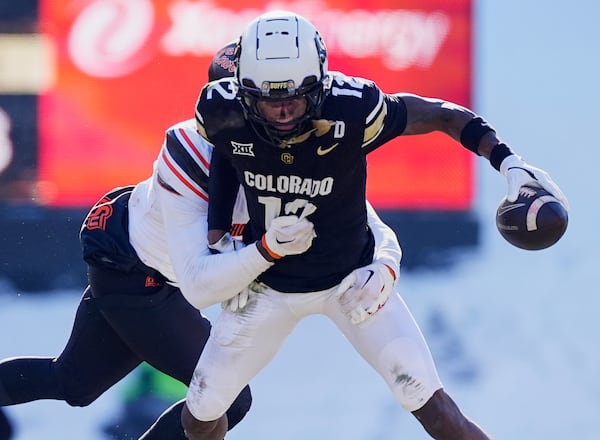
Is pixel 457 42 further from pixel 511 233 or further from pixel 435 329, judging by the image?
pixel 511 233

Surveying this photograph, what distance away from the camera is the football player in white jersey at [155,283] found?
3.11 metres

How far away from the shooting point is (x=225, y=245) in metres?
3.10

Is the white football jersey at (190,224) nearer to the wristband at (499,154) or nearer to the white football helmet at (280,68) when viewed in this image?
the white football helmet at (280,68)

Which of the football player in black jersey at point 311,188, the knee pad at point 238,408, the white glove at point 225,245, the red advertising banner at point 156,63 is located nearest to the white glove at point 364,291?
the football player in black jersey at point 311,188

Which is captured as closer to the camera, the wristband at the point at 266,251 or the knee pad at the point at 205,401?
the wristband at the point at 266,251

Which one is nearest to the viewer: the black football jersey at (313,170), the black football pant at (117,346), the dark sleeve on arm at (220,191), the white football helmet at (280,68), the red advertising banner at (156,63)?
the white football helmet at (280,68)

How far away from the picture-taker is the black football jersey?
2.98 meters

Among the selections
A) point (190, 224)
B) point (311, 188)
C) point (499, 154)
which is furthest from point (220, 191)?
point (499, 154)

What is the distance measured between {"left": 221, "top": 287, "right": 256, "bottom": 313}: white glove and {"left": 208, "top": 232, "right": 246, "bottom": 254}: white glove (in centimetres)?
11

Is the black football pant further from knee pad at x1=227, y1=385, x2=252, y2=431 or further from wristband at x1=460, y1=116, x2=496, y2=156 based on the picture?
wristband at x1=460, y1=116, x2=496, y2=156

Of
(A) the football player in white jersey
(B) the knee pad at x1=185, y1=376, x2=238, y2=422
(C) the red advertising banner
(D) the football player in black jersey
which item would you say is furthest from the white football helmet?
(C) the red advertising banner

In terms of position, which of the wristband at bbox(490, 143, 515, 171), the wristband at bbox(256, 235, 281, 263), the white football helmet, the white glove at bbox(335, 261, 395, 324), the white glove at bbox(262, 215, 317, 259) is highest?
the white football helmet

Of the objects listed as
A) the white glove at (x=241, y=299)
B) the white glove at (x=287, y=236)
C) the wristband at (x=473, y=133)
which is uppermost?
the wristband at (x=473, y=133)

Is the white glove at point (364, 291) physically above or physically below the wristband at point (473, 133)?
below
